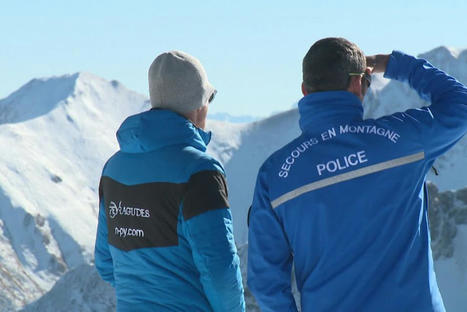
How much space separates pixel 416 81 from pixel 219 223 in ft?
5.01

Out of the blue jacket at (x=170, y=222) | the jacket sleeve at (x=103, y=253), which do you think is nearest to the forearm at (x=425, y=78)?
the blue jacket at (x=170, y=222)

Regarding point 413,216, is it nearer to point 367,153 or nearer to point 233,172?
point 367,153

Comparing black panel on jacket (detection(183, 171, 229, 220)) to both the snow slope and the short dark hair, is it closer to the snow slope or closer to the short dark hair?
the short dark hair

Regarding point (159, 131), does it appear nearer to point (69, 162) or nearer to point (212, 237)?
point (212, 237)

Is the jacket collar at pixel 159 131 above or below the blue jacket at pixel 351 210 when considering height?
above

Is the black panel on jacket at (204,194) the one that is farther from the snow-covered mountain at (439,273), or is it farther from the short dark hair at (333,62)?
A: the snow-covered mountain at (439,273)

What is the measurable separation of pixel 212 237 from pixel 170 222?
35cm

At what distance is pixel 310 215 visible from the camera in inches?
182

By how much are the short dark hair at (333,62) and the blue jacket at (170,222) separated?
876 mm

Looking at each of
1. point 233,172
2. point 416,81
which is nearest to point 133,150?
point 416,81

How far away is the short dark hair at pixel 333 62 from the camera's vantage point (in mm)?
4715

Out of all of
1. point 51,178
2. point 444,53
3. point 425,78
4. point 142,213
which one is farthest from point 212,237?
point 444,53

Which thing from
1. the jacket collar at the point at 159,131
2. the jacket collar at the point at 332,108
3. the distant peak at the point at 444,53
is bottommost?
the jacket collar at the point at 159,131

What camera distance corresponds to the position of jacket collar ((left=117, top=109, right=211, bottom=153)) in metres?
5.24
